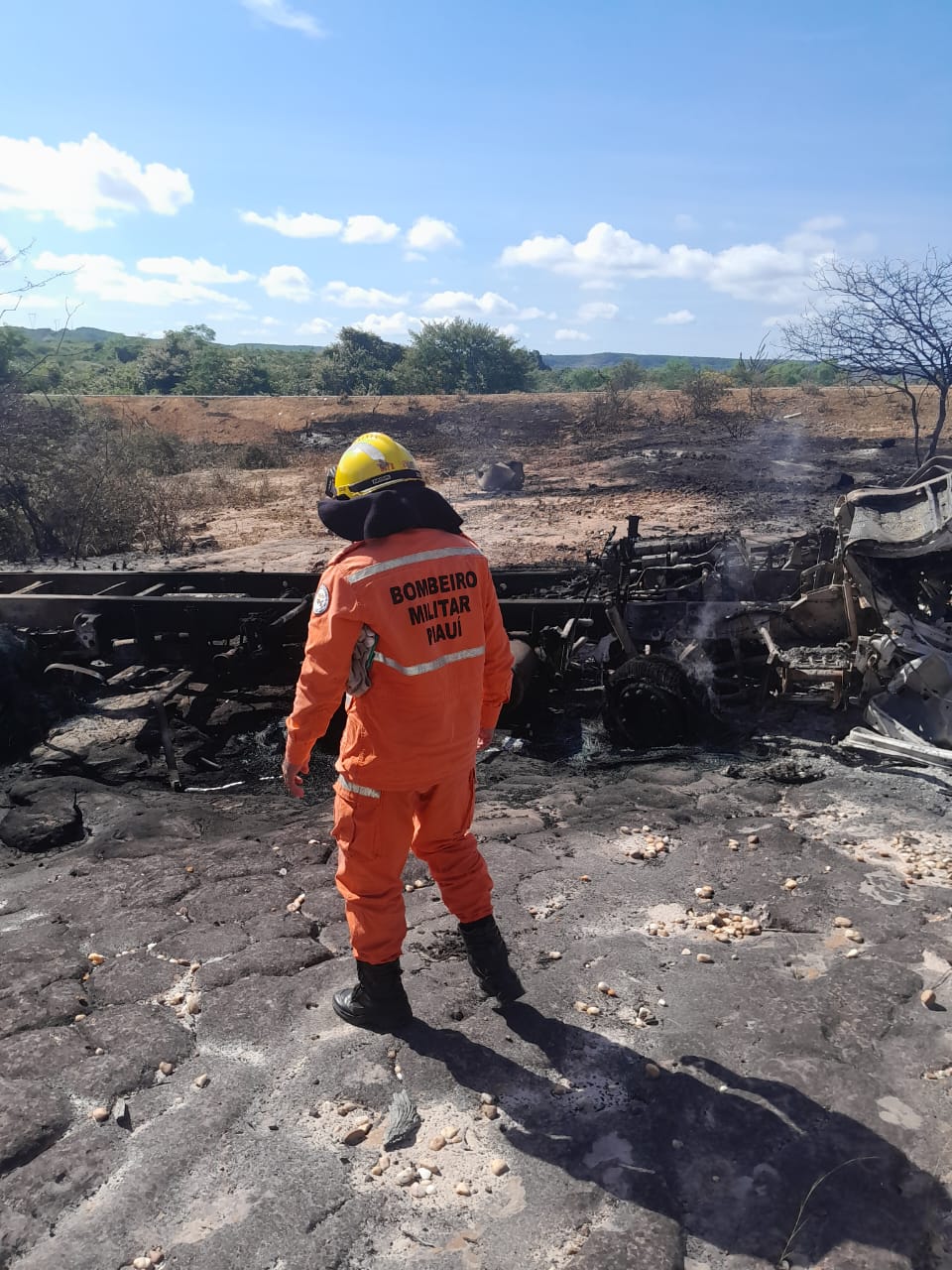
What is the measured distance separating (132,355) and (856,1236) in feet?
216

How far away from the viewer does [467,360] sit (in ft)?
129

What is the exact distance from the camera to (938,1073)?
8.66ft

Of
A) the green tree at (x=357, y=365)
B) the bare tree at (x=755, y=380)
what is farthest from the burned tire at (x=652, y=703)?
the green tree at (x=357, y=365)

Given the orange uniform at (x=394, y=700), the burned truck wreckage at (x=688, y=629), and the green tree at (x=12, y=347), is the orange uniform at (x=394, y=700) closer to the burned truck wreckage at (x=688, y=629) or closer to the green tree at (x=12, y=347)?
the burned truck wreckage at (x=688, y=629)

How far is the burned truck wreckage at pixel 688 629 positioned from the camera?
4949mm

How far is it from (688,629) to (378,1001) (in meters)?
3.48

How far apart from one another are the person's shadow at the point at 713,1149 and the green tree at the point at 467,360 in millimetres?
37138

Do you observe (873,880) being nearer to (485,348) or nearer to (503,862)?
(503,862)

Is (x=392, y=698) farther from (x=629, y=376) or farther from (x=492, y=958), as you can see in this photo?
(x=629, y=376)

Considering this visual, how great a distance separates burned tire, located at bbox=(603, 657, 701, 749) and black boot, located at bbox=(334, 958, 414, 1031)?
2.87m

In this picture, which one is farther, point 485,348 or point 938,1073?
point 485,348

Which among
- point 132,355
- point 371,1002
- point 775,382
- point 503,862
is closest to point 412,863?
point 503,862

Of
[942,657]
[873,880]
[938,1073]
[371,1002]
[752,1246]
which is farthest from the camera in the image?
[942,657]

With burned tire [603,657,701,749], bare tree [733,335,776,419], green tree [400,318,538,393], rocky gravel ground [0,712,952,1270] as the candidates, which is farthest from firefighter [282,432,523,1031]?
green tree [400,318,538,393]
